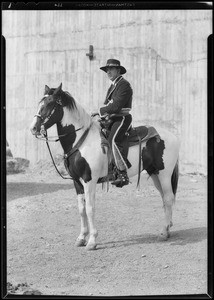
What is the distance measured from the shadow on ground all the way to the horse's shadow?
104 centimetres

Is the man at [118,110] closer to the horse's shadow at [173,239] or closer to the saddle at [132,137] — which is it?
the saddle at [132,137]

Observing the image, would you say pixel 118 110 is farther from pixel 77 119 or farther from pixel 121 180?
pixel 121 180

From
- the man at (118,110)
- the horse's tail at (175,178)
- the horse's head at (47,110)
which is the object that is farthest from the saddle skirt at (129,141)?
the horse's head at (47,110)

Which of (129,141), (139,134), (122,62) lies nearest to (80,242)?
(129,141)

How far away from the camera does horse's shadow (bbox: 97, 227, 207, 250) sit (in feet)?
22.9

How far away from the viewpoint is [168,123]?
732 centimetres

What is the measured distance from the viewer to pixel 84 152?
705 centimetres

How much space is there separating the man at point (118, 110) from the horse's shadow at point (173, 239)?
0.57 meters

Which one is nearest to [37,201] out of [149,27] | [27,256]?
[27,256]

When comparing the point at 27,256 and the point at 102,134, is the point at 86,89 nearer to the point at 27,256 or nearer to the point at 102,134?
the point at 102,134

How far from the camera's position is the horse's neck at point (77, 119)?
707 cm

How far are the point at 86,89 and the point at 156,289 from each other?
2249mm

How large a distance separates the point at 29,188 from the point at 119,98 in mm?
1679

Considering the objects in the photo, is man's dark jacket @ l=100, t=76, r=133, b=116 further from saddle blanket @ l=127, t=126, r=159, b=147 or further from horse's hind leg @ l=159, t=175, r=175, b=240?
horse's hind leg @ l=159, t=175, r=175, b=240
